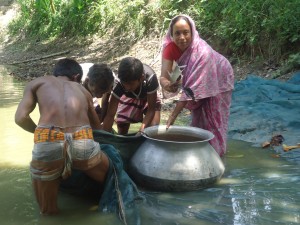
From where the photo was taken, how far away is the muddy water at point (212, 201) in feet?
9.53

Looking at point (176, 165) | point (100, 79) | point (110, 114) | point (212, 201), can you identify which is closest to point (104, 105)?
point (110, 114)

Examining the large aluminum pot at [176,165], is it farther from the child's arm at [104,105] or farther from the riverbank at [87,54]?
the riverbank at [87,54]

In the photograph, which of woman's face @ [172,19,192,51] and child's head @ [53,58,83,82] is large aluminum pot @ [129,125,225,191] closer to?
child's head @ [53,58,83,82]

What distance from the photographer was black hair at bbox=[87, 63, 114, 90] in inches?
134

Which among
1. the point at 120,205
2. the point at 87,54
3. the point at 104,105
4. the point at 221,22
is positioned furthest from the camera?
the point at 87,54

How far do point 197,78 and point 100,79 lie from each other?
88 centimetres

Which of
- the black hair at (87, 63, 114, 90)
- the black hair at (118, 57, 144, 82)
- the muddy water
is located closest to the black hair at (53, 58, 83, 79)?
the black hair at (87, 63, 114, 90)

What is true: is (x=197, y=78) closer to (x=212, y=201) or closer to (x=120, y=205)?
(x=212, y=201)

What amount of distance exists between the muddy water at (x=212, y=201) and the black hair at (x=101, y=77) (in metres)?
0.97

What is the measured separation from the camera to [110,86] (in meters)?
3.50

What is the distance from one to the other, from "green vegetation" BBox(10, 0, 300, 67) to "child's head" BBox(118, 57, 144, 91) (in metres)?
3.60

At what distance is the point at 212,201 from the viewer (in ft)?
10.5

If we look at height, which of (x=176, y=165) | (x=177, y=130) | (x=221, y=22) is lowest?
(x=176, y=165)

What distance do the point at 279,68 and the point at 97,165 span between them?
460 centimetres
